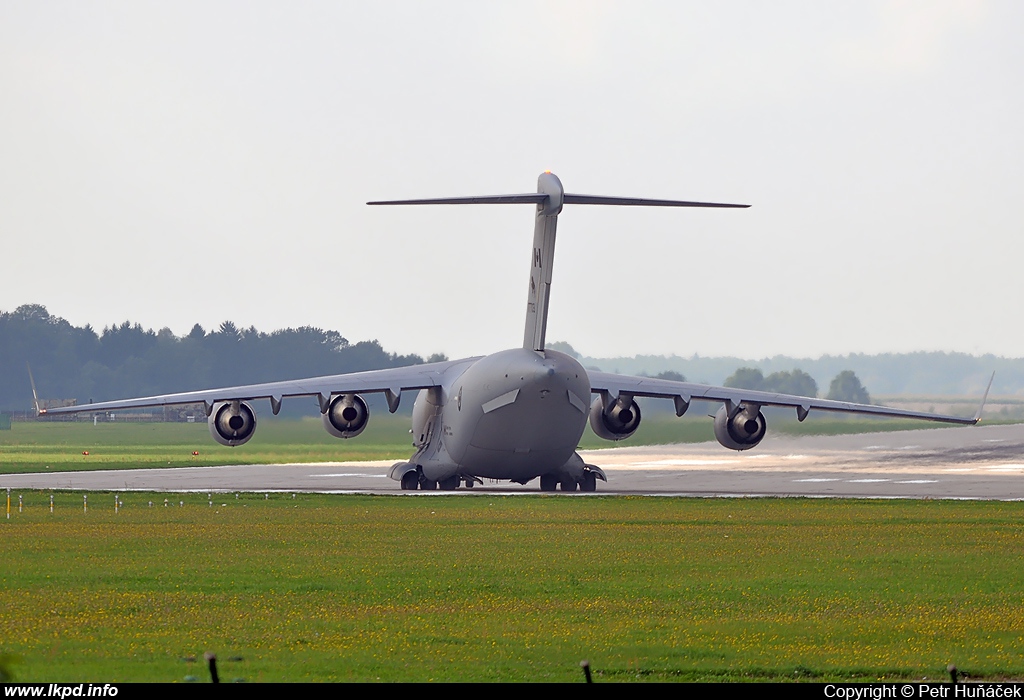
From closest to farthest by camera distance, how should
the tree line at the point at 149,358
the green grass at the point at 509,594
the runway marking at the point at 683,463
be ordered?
the green grass at the point at 509,594
the runway marking at the point at 683,463
the tree line at the point at 149,358

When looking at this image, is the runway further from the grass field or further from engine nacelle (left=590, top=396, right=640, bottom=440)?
engine nacelle (left=590, top=396, right=640, bottom=440)

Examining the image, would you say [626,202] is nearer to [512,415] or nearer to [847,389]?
[512,415]

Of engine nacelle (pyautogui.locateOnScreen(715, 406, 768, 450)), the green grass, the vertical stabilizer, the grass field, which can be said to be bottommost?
the grass field

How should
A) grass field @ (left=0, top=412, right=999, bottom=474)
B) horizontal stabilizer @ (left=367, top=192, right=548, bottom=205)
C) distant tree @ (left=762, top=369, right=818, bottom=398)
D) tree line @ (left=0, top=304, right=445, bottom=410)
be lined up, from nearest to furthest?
1. horizontal stabilizer @ (left=367, top=192, right=548, bottom=205)
2. grass field @ (left=0, top=412, right=999, bottom=474)
3. distant tree @ (left=762, top=369, right=818, bottom=398)
4. tree line @ (left=0, top=304, right=445, bottom=410)

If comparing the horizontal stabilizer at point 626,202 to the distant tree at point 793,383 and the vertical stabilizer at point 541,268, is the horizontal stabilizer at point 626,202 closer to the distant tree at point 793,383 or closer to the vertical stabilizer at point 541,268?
the vertical stabilizer at point 541,268

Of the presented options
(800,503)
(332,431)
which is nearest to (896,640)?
(800,503)

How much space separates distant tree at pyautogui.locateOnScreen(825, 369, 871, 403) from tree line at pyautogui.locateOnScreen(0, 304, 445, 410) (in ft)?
72.4

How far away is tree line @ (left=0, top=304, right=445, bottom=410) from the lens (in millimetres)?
91438

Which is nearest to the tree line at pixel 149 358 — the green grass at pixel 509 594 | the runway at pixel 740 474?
the runway at pixel 740 474

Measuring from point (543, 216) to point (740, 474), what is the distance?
50.9ft

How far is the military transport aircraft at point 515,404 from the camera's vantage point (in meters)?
34.9

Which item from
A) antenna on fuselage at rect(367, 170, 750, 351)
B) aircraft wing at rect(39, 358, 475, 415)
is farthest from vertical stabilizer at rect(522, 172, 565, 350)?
aircraft wing at rect(39, 358, 475, 415)

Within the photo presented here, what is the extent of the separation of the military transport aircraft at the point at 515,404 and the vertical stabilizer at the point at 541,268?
2 centimetres

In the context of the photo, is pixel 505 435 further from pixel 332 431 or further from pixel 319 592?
pixel 319 592
